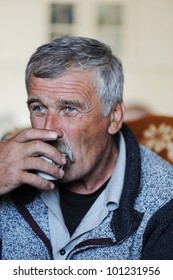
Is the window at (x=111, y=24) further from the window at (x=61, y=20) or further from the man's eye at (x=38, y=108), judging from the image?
the man's eye at (x=38, y=108)

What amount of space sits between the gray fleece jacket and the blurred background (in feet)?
14.7

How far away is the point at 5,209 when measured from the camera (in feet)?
4.53

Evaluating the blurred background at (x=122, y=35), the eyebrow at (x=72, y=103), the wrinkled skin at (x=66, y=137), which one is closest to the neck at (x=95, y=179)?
the wrinkled skin at (x=66, y=137)

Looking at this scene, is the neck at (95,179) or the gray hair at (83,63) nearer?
the gray hair at (83,63)

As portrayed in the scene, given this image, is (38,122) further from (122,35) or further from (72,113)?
(122,35)

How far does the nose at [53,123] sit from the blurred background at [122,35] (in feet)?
15.0

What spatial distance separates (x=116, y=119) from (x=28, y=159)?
1.28ft

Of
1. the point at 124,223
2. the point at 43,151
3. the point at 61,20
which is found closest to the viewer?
the point at 43,151

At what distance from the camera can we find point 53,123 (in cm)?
128

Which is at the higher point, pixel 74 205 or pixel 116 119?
pixel 116 119

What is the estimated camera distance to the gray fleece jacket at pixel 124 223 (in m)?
1.23

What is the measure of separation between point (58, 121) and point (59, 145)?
0.08 m

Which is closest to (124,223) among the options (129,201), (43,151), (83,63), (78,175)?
(129,201)
